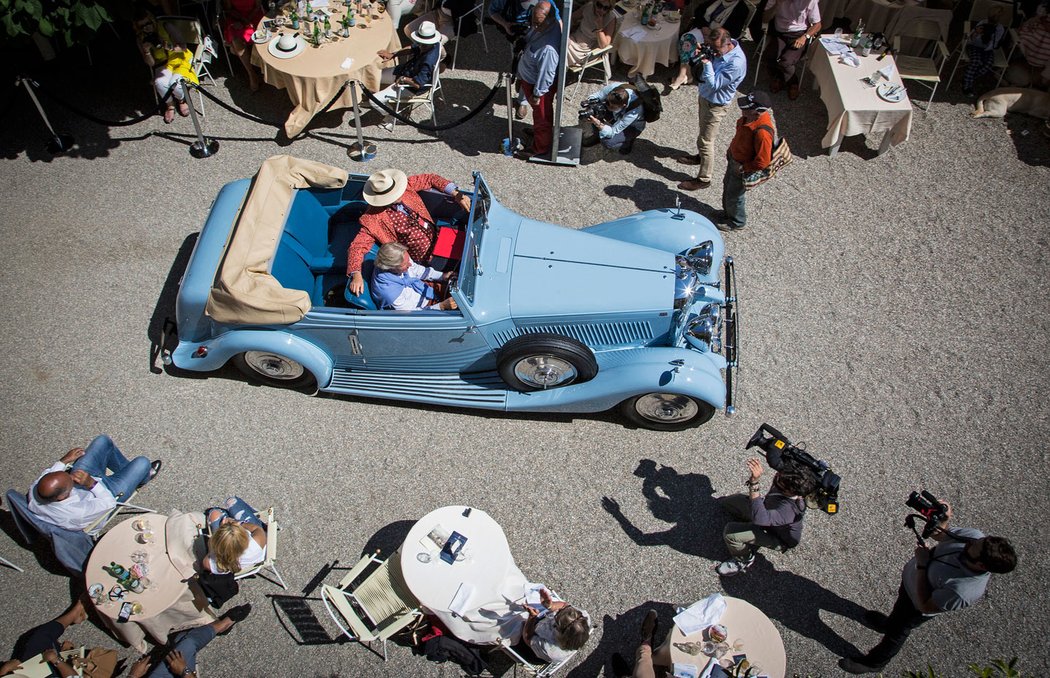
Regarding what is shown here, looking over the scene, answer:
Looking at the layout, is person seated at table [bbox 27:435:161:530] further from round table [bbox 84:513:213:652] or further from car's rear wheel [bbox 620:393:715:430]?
car's rear wheel [bbox 620:393:715:430]

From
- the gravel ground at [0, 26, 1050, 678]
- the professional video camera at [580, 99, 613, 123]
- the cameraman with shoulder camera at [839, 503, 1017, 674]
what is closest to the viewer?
the cameraman with shoulder camera at [839, 503, 1017, 674]

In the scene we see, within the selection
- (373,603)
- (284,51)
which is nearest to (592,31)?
(284,51)

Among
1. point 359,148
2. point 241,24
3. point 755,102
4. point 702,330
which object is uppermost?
point 755,102

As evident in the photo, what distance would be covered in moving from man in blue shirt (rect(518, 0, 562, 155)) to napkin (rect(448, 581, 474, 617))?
5.11m

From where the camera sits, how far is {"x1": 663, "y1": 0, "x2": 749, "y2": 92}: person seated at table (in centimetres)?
912

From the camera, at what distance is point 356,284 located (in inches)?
239

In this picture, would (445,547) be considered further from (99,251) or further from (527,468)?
(99,251)

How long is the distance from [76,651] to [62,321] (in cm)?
336

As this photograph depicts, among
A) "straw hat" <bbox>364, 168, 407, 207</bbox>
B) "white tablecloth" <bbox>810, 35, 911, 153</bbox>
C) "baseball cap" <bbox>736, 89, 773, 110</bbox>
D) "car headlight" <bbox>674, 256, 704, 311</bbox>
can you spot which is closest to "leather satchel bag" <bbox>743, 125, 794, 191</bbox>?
"baseball cap" <bbox>736, 89, 773, 110</bbox>


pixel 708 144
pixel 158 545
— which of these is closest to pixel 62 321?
pixel 158 545

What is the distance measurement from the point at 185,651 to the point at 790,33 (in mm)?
8836

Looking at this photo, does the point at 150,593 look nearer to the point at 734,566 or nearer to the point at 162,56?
the point at 734,566

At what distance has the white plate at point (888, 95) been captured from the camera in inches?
322

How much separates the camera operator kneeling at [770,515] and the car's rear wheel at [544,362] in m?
1.48
